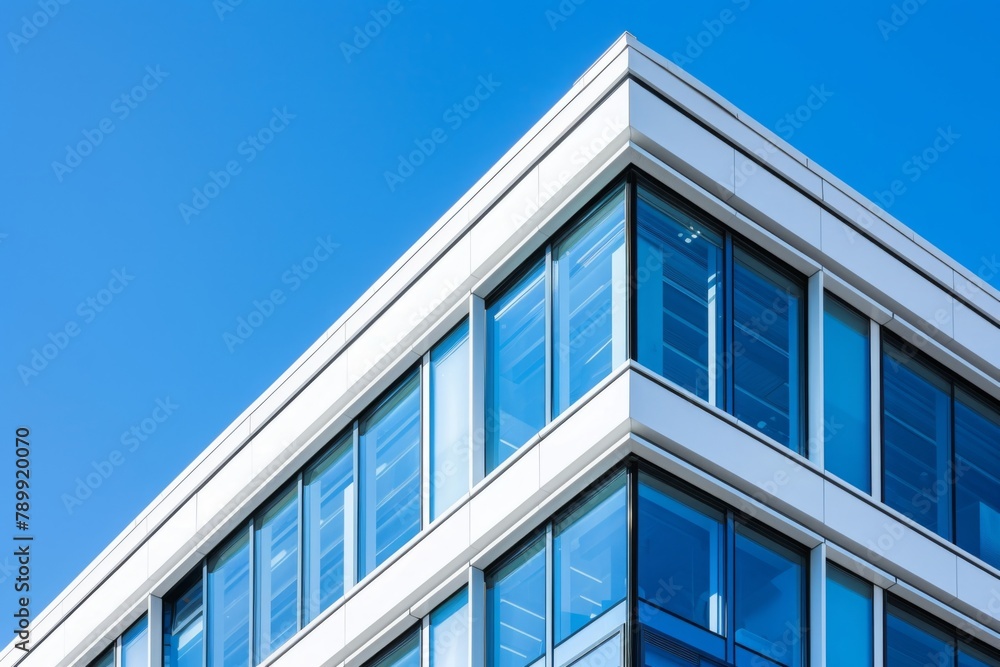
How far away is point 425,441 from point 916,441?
625 centimetres

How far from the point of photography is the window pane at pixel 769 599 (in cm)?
2180

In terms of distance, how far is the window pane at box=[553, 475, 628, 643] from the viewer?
2095cm

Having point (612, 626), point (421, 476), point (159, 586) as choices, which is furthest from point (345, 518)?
point (612, 626)

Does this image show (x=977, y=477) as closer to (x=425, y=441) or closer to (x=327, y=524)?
(x=425, y=441)

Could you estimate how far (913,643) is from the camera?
2384 cm

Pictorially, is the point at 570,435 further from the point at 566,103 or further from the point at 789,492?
the point at 566,103

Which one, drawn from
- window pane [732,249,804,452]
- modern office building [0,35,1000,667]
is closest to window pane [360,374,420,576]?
modern office building [0,35,1000,667]

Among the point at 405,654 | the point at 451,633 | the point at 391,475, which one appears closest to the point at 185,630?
the point at 391,475

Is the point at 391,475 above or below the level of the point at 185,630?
above

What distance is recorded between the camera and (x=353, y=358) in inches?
1043

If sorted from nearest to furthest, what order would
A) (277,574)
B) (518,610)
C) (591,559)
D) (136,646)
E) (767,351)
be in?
(591,559), (518,610), (767,351), (277,574), (136,646)

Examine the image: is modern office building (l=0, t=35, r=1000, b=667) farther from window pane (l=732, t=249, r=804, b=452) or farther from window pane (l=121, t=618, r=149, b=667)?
window pane (l=121, t=618, r=149, b=667)

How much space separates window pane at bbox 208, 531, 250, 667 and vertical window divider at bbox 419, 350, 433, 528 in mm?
4643

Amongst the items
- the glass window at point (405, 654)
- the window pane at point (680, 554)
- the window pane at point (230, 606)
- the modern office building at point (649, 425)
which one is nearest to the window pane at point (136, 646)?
the window pane at point (230, 606)
